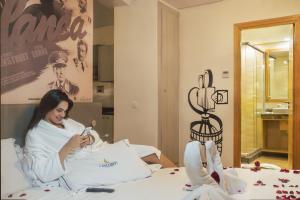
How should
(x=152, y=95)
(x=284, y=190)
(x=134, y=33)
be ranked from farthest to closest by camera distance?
(x=152, y=95) < (x=134, y=33) < (x=284, y=190)

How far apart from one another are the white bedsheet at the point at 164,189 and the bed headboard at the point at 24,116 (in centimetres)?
31

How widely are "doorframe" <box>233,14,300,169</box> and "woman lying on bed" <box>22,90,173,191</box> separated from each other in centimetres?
171

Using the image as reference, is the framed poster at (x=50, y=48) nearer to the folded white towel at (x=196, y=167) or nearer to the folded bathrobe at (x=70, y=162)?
the folded bathrobe at (x=70, y=162)

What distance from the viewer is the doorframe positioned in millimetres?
2863

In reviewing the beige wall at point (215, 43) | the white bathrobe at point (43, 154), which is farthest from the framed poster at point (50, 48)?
the beige wall at point (215, 43)

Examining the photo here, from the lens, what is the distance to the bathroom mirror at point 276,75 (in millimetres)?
4207

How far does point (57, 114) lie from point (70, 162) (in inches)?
12.2

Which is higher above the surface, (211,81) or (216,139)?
(211,81)

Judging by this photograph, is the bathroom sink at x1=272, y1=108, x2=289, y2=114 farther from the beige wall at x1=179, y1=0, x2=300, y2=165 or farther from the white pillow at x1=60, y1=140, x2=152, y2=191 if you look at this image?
the white pillow at x1=60, y1=140, x2=152, y2=191

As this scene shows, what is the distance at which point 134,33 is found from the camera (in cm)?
273

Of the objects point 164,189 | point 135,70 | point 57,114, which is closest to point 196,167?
point 164,189

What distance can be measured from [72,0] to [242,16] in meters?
1.96

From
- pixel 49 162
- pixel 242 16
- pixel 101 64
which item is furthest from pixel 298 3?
pixel 49 162

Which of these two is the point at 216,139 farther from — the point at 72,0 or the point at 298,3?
the point at 72,0
